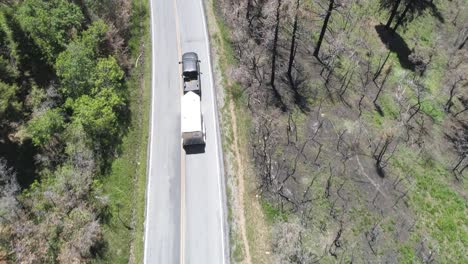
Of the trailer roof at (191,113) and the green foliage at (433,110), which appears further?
the green foliage at (433,110)

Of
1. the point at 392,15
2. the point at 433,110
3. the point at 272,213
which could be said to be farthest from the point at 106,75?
the point at 392,15

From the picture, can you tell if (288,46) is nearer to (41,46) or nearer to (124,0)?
(124,0)

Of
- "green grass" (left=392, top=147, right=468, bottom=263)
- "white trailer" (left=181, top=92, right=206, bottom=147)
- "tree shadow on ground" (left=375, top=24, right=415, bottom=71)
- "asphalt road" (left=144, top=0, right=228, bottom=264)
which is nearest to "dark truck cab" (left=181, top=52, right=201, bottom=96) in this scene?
"asphalt road" (left=144, top=0, right=228, bottom=264)

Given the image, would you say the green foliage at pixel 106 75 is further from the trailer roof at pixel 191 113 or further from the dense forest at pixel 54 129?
the trailer roof at pixel 191 113

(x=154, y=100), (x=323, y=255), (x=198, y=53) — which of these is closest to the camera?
(x=323, y=255)

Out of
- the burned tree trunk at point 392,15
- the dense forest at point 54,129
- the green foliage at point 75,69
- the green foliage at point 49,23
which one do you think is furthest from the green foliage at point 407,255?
the green foliage at point 49,23

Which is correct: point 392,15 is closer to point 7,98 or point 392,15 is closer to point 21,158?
point 7,98

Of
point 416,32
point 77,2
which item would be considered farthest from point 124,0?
point 416,32
